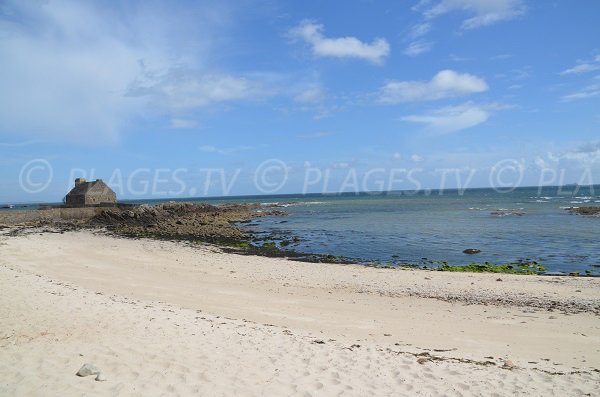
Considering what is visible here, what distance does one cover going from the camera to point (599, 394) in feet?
17.4

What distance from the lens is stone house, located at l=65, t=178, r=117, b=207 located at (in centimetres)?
4334

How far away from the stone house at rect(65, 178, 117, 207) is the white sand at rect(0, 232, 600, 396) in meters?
30.0

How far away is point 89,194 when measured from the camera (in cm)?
4356

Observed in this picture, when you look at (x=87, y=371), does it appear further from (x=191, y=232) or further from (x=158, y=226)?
(x=158, y=226)

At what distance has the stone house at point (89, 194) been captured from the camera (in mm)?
43344

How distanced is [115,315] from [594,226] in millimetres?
35378

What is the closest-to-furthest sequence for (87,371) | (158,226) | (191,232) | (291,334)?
(87,371), (291,334), (191,232), (158,226)

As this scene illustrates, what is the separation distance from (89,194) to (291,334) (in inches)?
1660

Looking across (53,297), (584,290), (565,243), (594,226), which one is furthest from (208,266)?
(594,226)

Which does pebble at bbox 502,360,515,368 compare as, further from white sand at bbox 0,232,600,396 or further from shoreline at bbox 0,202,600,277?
shoreline at bbox 0,202,600,277

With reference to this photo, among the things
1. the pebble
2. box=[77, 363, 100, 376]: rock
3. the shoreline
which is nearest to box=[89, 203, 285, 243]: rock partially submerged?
the shoreline

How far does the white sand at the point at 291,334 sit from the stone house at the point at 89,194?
30037 millimetres

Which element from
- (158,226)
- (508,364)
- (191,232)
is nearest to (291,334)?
(508,364)

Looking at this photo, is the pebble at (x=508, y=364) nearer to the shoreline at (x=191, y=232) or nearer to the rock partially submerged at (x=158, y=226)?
the shoreline at (x=191, y=232)
